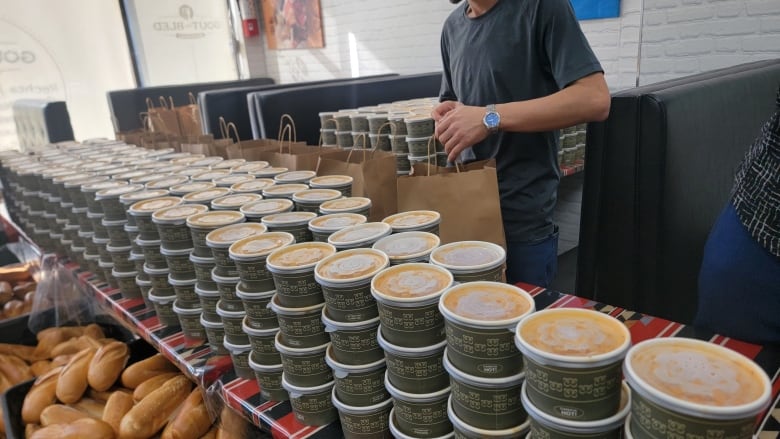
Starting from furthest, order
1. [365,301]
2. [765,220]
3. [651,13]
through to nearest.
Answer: [651,13] → [765,220] → [365,301]

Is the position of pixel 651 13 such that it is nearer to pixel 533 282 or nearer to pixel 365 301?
pixel 533 282

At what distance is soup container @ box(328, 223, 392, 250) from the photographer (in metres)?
1.06

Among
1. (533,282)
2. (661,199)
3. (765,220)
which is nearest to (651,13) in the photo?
(661,199)

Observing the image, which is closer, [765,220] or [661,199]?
[765,220]

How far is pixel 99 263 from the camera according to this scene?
5.98 feet

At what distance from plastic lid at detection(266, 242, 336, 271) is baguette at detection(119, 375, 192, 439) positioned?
28.4 inches

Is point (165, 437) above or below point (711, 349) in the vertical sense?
below

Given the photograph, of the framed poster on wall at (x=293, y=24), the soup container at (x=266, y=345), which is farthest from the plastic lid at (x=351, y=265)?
the framed poster on wall at (x=293, y=24)

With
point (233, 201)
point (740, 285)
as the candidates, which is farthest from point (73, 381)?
point (740, 285)

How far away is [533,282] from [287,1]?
527 centimetres

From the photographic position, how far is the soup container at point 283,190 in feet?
4.78

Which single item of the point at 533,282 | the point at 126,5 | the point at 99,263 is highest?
the point at 126,5

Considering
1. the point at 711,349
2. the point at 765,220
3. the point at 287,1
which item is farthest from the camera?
the point at 287,1

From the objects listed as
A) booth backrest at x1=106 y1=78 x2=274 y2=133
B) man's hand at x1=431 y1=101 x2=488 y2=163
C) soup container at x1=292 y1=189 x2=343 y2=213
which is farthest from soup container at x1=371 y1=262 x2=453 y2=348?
booth backrest at x1=106 y1=78 x2=274 y2=133
